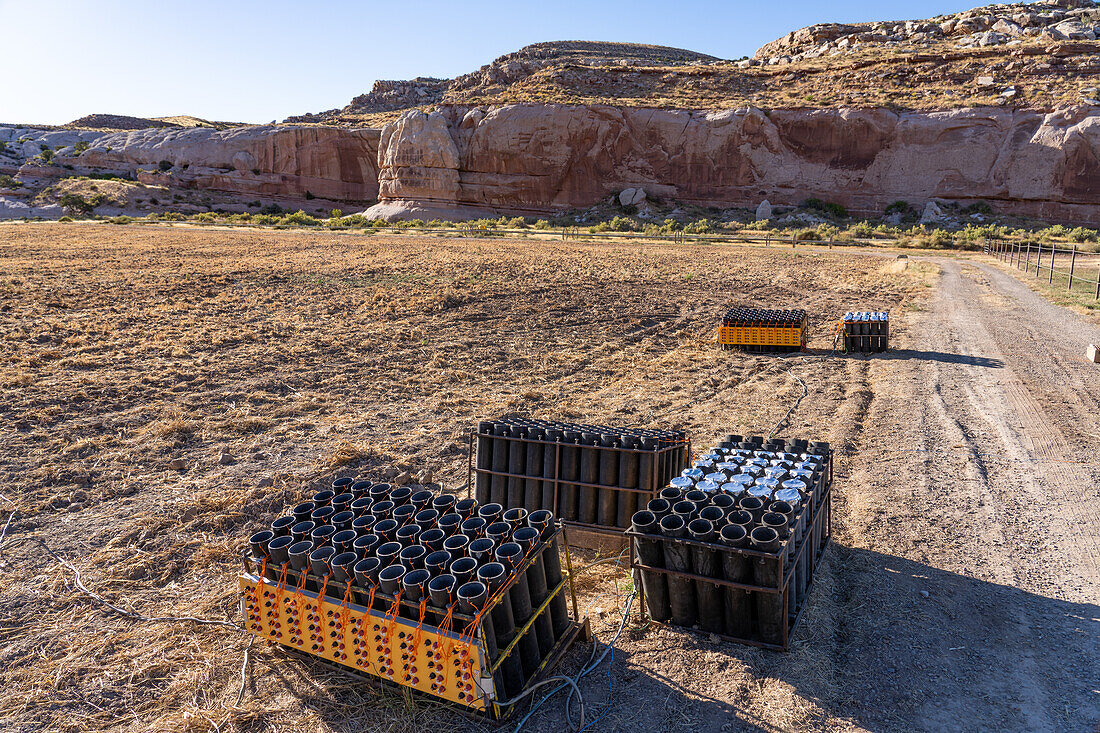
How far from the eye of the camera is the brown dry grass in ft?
15.3

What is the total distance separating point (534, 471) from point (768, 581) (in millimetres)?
2846

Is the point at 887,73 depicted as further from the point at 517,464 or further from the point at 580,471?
the point at 517,464

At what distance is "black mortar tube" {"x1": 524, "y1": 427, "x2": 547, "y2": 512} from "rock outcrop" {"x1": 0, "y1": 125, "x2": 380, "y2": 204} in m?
69.6

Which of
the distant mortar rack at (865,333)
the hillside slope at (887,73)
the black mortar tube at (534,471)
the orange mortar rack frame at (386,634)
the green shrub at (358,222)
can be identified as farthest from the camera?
the hillside slope at (887,73)

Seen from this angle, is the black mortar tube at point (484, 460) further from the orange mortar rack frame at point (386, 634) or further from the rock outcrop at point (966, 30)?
the rock outcrop at point (966, 30)

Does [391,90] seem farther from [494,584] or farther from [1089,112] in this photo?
[494,584]

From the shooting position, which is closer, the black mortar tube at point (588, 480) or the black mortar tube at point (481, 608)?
the black mortar tube at point (481, 608)

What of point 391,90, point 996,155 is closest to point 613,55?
point 391,90

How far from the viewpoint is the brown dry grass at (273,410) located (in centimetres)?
465

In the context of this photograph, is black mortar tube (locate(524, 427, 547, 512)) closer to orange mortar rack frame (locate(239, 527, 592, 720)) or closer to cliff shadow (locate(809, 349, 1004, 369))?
orange mortar rack frame (locate(239, 527, 592, 720))

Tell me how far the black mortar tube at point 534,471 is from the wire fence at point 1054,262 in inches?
890

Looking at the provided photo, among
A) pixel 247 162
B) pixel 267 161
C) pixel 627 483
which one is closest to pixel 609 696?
pixel 627 483

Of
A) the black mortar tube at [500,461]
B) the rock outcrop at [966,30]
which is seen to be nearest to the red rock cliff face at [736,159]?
the rock outcrop at [966,30]

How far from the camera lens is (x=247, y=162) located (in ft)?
228
